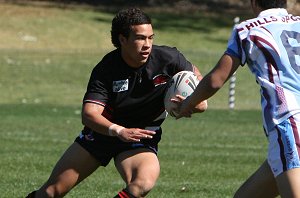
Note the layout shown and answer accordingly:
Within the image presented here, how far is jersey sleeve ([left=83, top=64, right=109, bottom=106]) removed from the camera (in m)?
7.33

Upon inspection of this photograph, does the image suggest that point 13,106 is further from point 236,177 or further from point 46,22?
point 46,22

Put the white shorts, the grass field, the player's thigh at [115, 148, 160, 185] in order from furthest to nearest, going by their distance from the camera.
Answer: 1. the grass field
2. the player's thigh at [115, 148, 160, 185]
3. the white shorts

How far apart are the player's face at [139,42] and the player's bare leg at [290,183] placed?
1863 mm

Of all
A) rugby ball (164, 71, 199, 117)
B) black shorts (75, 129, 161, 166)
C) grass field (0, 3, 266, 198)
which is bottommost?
grass field (0, 3, 266, 198)

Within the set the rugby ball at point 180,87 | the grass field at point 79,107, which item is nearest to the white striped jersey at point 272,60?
the rugby ball at point 180,87

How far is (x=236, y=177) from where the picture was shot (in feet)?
38.7

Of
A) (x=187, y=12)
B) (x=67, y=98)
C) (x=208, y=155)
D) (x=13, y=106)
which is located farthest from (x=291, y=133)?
(x=187, y=12)

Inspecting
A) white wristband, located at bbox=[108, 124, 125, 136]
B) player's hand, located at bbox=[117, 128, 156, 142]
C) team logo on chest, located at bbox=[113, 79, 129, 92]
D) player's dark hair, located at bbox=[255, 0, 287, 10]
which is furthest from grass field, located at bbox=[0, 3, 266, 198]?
player's dark hair, located at bbox=[255, 0, 287, 10]

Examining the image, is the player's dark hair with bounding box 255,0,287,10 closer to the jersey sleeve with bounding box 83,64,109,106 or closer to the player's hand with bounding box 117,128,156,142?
the player's hand with bounding box 117,128,156,142

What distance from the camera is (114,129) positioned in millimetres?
7023

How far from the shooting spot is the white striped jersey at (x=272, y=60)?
19.4ft

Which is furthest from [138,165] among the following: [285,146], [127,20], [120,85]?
[285,146]

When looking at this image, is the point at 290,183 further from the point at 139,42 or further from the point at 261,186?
the point at 139,42

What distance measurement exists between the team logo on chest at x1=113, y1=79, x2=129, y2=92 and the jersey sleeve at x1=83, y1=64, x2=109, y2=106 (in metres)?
0.06
